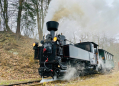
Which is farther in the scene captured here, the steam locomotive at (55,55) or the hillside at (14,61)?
the hillside at (14,61)

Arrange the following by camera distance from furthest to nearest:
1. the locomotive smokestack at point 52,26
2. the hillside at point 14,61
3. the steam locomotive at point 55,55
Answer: the hillside at point 14,61
the locomotive smokestack at point 52,26
the steam locomotive at point 55,55

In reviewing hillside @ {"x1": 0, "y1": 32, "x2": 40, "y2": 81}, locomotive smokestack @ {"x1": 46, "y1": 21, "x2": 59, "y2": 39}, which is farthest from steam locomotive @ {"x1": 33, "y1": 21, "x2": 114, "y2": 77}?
hillside @ {"x1": 0, "y1": 32, "x2": 40, "y2": 81}

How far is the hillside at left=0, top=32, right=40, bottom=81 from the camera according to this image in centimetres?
835

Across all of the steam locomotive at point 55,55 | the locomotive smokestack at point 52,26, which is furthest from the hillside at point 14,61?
the locomotive smokestack at point 52,26

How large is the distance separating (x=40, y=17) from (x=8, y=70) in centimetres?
884

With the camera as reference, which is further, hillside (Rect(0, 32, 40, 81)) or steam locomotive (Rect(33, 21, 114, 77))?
hillside (Rect(0, 32, 40, 81))

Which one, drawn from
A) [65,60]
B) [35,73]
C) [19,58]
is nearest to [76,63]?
[65,60]

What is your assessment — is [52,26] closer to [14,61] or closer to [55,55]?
[55,55]

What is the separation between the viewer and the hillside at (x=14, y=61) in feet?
27.4

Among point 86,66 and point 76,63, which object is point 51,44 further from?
point 86,66

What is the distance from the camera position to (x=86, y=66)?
8984 millimetres

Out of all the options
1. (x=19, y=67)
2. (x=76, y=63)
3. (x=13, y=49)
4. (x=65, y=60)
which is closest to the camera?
(x=65, y=60)

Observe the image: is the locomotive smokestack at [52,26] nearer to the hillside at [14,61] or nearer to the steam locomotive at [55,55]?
the steam locomotive at [55,55]

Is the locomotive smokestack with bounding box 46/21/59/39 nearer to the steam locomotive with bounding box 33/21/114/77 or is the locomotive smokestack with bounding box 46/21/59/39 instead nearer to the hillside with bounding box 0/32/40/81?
the steam locomotive with bounding box 33/21/114/77
